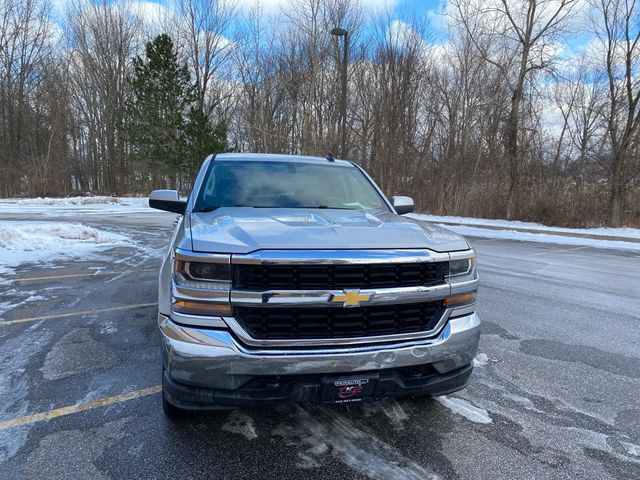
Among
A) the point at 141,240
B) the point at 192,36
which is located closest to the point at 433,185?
the point at 141,240

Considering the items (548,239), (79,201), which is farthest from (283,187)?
(79,201)

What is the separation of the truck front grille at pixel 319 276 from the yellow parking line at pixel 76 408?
1605 millimetres

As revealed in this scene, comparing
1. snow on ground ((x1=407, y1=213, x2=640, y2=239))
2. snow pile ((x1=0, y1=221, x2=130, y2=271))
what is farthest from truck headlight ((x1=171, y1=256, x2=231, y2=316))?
snow on ground ((x1=407, y1=213, x2=640, y2=239))

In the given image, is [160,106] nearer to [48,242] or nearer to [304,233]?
[48,242]

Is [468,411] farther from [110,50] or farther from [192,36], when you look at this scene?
[110,50]

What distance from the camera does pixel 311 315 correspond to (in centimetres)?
228

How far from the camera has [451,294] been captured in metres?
2.54

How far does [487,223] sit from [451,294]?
16.8 m

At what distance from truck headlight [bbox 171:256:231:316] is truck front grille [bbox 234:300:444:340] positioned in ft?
0.38

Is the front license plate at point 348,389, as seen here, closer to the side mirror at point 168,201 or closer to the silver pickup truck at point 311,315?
the silver pickup truck at point 311,315

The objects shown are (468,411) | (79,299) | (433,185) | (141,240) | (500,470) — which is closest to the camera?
(500,470)

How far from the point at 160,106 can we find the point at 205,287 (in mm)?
34011

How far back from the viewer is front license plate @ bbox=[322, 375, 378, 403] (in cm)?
226

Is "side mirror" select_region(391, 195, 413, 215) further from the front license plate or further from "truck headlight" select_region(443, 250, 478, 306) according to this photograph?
the front license plate
